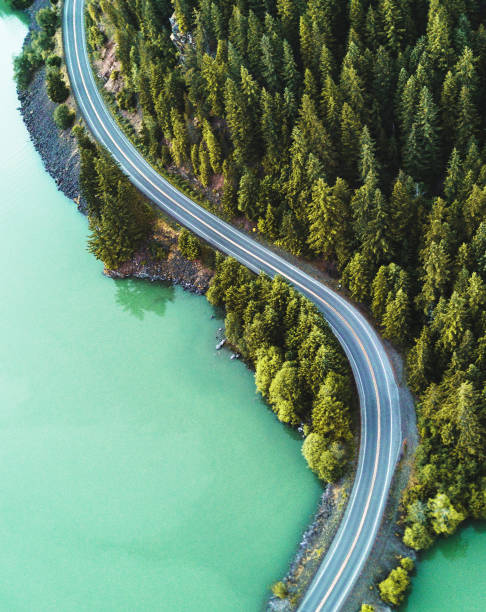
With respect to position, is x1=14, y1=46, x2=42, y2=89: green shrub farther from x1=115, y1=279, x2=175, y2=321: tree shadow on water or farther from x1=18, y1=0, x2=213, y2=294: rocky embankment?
x1=115, y1=279, x2=175, y2=321: tree shadow on water

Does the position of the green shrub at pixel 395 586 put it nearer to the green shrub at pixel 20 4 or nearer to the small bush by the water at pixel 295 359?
the small bush by the water at pixel 295 359

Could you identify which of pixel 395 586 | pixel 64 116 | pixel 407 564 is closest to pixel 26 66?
pixel 64 116

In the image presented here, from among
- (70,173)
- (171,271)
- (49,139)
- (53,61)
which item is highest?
(53,61)

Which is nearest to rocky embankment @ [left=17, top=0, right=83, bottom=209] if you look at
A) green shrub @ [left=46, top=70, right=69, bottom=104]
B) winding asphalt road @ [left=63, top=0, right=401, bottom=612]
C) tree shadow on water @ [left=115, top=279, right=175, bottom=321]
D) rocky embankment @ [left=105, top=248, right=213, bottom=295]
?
green shrub @ [left=46, top=70, right=69, bottom=104]

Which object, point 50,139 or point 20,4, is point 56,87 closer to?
point 50,139

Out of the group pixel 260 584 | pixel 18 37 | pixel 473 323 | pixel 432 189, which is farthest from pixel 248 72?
pixel 18 37
